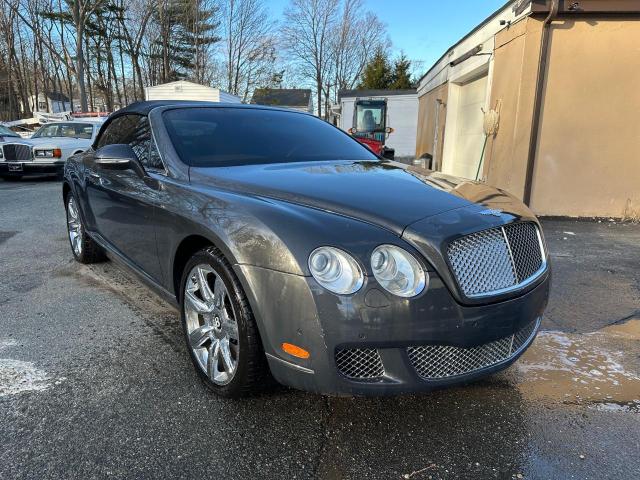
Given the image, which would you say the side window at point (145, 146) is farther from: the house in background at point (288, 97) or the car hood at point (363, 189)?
the house in background at point (288, 97)

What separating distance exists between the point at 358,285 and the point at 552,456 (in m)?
1.20

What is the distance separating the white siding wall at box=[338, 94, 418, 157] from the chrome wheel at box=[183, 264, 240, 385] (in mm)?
25993

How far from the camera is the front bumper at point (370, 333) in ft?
6.12

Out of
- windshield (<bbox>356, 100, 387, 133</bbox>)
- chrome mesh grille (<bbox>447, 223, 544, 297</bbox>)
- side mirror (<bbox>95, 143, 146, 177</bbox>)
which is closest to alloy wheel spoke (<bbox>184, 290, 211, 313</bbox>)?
side mirror (<bbox>95, 143, 146, 177</bbox>)

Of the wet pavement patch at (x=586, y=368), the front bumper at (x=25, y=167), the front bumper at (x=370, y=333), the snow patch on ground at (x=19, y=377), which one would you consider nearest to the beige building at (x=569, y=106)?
the wet pavement patch at (x=586, y=368)

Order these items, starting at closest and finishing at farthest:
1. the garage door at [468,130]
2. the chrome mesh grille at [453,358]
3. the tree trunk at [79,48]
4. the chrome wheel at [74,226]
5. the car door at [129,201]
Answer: the chrome mesh grille at [453,358]
the car door at [129,201]
the chrome wheel at [74,226]
the garage door at [468,130]
the tree trunk at [79,48]

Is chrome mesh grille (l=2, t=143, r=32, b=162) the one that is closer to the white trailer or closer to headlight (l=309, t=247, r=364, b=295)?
headlight (l=309, t=247, r=364, b=295)

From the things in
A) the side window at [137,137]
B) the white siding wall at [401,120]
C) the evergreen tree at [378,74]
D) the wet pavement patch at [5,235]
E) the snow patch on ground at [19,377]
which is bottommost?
the snow patch on ground at [19,377]

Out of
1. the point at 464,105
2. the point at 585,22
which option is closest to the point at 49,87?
the point at 464,105

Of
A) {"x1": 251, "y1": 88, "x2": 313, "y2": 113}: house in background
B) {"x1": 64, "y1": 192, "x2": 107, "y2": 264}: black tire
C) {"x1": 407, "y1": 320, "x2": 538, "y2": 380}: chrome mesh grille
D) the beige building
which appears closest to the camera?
{"x1": 407, "y1": 320, "x2": 538, "y2": 380}: chrome mesh grille

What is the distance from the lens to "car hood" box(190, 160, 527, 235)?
2125 millimetres

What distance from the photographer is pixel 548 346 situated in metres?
3.24

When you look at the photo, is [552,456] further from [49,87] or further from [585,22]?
[49,87]

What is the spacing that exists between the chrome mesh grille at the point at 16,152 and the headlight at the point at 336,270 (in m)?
12.7
